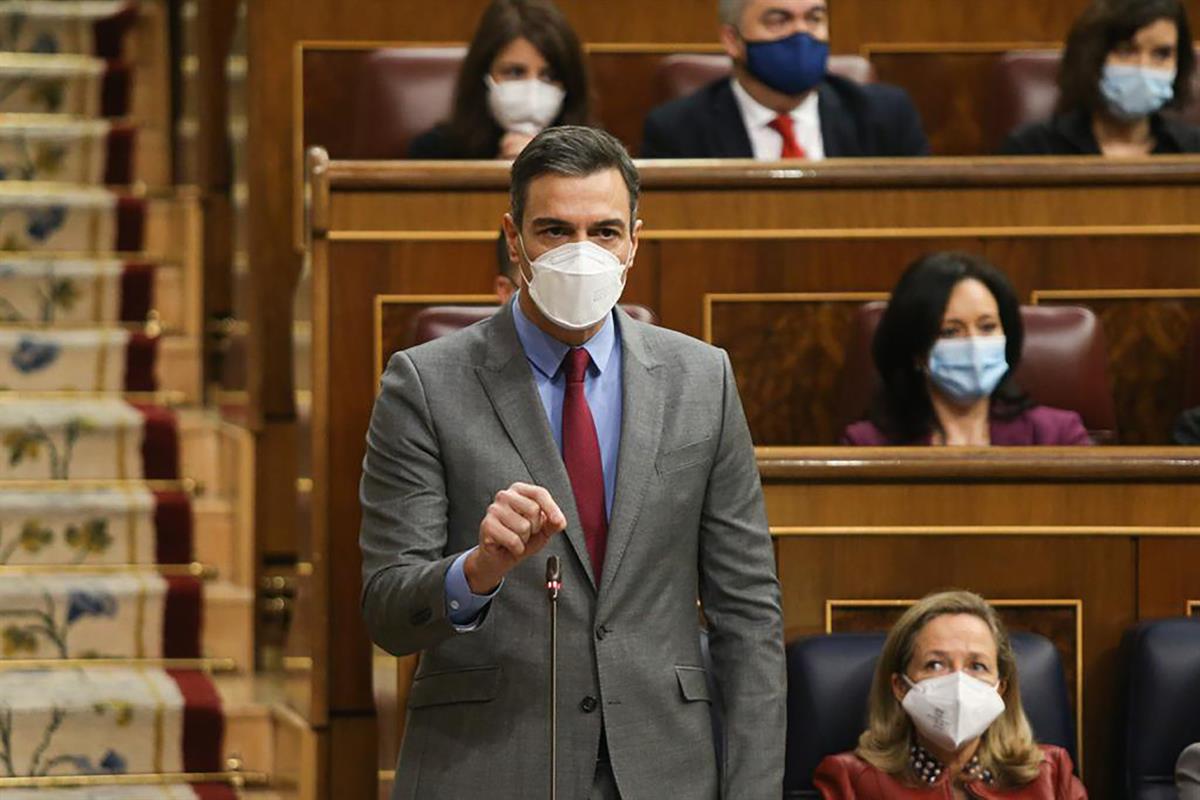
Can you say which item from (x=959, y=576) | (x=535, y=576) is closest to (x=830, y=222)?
(x=959, y=576)

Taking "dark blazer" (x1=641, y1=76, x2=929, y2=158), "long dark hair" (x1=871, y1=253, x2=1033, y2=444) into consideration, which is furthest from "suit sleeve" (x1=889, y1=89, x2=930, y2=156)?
"long dark hair" (x1=871, y1=253, x2=1033, y2=444)

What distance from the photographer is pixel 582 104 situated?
1884 mm

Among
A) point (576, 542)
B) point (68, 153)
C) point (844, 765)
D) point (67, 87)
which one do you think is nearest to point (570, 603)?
point (576, 542)

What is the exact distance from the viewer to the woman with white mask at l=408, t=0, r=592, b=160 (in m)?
1.88

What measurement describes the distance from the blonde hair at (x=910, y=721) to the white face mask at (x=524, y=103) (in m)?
0.66

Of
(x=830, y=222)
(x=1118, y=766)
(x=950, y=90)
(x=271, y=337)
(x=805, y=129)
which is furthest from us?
(x=950, y=90)

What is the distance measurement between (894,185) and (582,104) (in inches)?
10.3

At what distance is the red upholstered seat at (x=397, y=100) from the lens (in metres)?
2.10

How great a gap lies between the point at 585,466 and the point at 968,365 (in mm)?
652

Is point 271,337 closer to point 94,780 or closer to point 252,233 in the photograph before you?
point 252,233

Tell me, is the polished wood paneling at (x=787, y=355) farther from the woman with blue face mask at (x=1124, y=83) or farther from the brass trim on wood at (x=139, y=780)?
the brass trim on wood at (x=139, y=780)

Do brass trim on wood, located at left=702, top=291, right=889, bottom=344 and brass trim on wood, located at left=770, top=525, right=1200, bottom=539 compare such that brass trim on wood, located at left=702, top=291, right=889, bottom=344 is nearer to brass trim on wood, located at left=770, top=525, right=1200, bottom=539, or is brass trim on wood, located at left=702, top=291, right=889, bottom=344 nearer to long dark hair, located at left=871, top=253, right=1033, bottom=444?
long dark hair, located at left=871, top=253, right=1033, bottom=444

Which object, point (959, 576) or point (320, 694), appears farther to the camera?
point (320, 694)

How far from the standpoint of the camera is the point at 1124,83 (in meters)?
1.96
